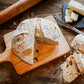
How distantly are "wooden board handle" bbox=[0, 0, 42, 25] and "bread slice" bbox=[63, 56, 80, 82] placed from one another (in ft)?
3.55

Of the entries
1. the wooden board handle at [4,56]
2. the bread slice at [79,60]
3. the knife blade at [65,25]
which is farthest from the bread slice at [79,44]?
the wooden board handle at [4,56]

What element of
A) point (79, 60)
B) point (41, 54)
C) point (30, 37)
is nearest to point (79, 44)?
point (79, 60)

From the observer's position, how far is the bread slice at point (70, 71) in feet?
4.68

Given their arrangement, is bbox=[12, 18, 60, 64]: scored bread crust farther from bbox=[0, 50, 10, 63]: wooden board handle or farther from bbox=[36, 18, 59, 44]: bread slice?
bbox=[0, 50, 10, 63]: wooden board handle

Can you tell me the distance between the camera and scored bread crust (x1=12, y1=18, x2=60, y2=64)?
1.47 metres

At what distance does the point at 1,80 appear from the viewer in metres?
1.56

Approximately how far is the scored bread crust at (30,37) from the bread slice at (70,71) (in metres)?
0.32

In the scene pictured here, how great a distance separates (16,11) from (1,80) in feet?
3.44

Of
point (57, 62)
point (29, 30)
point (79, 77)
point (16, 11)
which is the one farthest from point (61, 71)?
point (16, 11)

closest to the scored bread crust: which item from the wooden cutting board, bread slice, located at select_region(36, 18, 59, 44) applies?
bread slice, located at select_region(36, 18, 59, 44)

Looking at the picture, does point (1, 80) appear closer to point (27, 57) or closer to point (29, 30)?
point (27, 57)

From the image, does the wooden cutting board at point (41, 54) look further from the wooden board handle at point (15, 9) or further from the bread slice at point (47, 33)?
the wooden board handle at point (15, 9)

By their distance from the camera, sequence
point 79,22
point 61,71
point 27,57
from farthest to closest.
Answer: point 79,22
point 61,71
point 27,57

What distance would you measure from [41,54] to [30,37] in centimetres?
31
